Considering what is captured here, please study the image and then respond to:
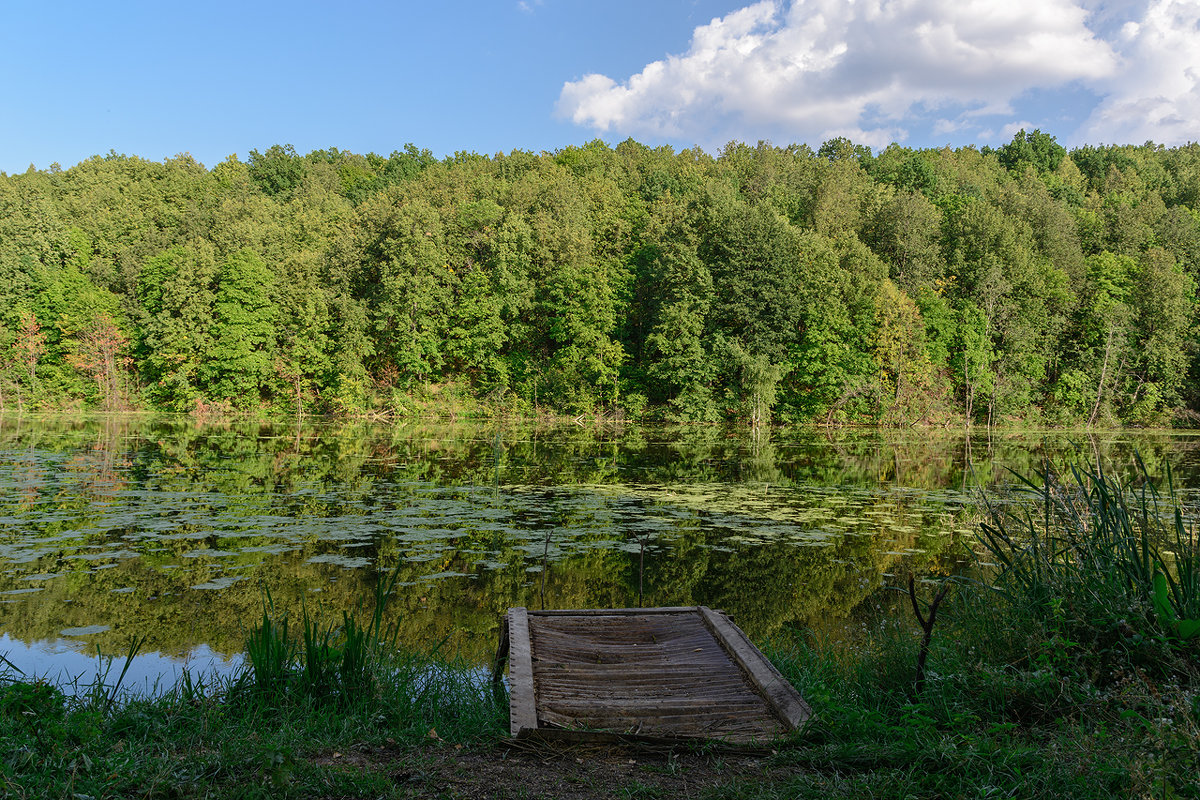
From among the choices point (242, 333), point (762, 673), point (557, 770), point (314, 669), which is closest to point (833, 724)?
point (762, 673)

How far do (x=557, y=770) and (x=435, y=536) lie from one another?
24.7 ft

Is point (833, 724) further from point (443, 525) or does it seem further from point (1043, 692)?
point (443, 525)

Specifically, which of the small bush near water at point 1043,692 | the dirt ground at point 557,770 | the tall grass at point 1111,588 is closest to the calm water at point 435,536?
the tall grass at point 1111,588

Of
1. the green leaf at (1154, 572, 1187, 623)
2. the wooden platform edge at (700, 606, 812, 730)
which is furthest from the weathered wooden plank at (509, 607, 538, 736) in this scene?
the green leaf at (1154, 572, 1187, 623)

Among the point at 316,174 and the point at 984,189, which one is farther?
the point at 316,174

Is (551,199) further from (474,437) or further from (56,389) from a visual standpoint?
(56,389)

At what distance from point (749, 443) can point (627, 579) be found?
18.4 meters

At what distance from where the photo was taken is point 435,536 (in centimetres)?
1088

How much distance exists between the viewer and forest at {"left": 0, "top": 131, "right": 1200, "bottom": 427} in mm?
36875

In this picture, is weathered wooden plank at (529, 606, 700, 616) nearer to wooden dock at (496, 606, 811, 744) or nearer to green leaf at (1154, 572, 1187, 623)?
wooden dock at (496, 606, 811, 744)

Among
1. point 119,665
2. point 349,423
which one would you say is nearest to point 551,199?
point 349,423

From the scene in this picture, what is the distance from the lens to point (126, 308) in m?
41.6

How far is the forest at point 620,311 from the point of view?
121 ft

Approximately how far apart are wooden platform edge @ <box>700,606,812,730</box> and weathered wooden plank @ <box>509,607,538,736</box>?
1353mm
